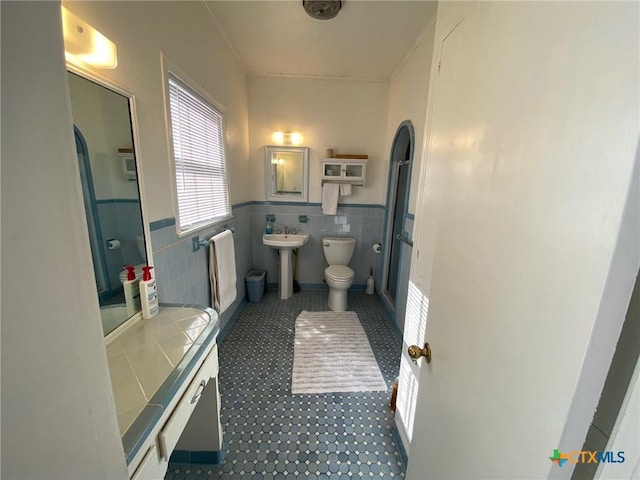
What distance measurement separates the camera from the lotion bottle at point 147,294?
44.5 inches

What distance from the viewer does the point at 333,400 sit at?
1.66m

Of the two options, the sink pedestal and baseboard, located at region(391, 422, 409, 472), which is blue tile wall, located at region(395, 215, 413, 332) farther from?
the sink pedestal

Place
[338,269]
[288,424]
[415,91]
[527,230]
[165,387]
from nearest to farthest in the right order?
[527,230], [165,387], [288,424], [415,91], [338,269]

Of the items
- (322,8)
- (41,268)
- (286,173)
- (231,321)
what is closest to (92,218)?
(41,268)

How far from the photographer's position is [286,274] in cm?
305

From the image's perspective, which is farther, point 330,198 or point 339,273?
point 330,198

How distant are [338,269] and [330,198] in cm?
88

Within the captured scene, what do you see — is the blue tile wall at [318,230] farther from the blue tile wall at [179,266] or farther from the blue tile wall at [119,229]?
the blue tile wall at [119,229]

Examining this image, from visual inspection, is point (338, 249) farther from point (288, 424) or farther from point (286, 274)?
point (288, 424)

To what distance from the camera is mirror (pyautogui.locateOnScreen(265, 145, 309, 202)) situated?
3004 mm

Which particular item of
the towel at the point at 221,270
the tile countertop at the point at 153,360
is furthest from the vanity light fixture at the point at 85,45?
the towel at the point at 221,270

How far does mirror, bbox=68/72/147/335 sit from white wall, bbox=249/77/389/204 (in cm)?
200

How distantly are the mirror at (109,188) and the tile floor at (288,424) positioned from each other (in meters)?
0.94

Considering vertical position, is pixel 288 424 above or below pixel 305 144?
below
